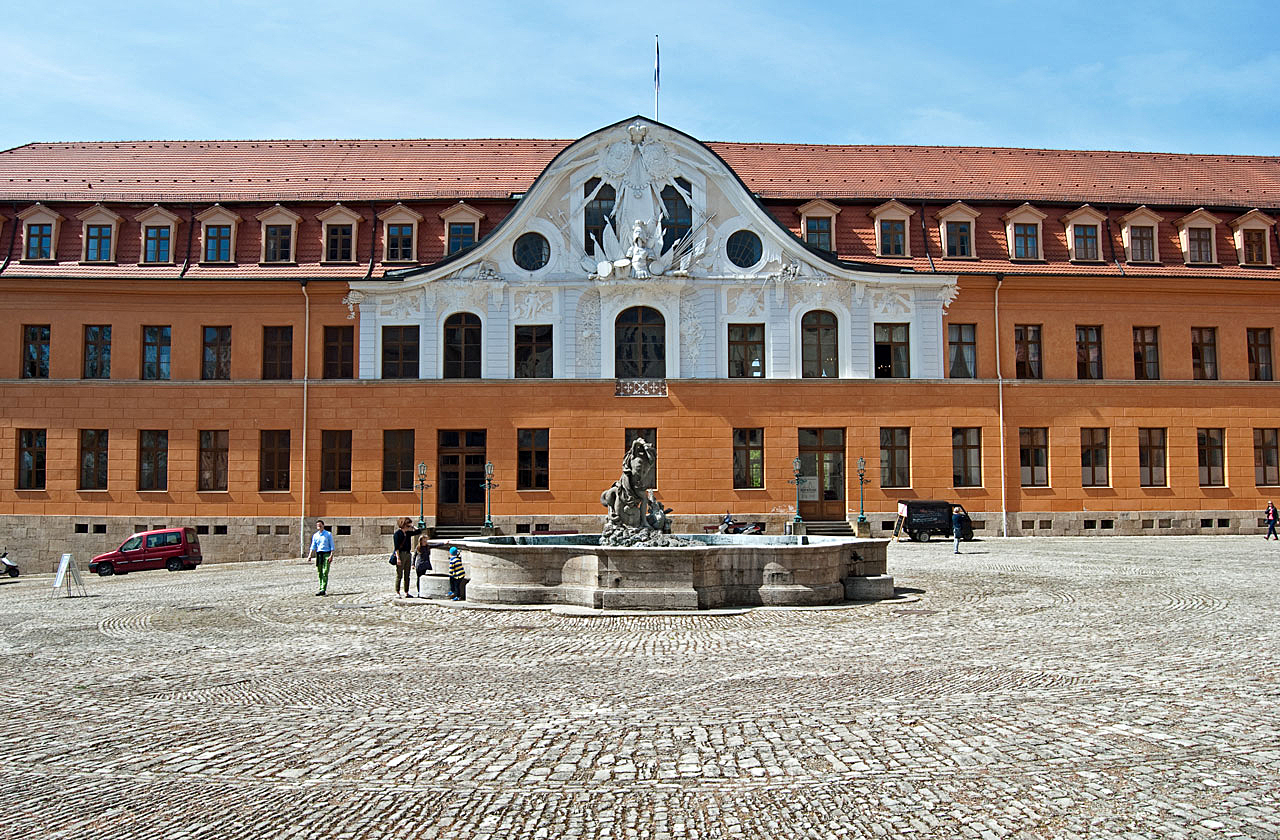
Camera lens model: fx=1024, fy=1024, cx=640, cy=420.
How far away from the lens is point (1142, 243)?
39344 millimetres

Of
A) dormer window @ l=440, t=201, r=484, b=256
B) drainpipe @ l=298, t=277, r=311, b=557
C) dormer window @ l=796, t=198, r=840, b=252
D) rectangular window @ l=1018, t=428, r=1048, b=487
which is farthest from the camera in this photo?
dormer window @ l=796, t=198, r=840, b=252

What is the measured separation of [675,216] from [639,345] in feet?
16.1

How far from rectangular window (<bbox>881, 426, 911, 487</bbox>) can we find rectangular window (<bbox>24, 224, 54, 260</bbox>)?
105 feet

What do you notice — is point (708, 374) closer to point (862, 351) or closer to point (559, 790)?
point (862, 351)

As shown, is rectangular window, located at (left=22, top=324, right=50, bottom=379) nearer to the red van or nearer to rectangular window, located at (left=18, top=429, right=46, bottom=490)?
rectangular window, located at (left=18, top=429, right=46, bottom=490)

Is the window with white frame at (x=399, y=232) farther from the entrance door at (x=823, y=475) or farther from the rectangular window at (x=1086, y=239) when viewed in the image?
the rectangular window at (x=1086, y=239)

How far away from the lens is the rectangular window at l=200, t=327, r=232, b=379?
124 feet

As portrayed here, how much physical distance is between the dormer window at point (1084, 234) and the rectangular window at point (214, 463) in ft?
106

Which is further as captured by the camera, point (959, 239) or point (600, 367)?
point (959, 239)

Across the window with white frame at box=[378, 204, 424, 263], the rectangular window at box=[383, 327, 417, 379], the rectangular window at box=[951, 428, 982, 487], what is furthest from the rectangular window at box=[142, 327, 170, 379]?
the rectangular window at box=[951, 428, 982, 487]

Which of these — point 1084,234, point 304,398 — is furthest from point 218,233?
point 1084,234

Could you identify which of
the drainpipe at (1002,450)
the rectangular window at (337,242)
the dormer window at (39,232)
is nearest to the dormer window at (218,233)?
the rectangular window at (337,242)

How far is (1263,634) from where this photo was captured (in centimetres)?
1345

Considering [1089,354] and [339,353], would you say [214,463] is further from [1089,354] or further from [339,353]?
[1089,354]
